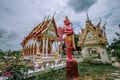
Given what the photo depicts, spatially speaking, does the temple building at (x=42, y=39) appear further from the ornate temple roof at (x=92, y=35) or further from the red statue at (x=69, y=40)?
the red statue at (x=69, y=40)

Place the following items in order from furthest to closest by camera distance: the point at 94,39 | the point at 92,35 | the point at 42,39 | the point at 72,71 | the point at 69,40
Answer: the point at 42,39
the point at 92,35
the point at 94,39
the point at 69,40
the point at 72,71

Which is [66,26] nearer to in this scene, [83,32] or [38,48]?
[83,32]

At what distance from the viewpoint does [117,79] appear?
273 inches

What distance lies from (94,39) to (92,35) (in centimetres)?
60

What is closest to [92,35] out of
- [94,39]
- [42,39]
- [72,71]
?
[94,39]

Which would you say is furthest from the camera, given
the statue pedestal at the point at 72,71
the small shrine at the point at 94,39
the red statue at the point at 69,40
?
the small shrine at the point at 94,39

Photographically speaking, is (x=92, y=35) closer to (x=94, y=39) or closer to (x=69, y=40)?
(x=94, y=39)

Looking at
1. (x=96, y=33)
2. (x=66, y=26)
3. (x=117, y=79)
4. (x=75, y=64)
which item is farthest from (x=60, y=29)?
(x=96, y=33)

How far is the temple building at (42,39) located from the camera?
1571cm

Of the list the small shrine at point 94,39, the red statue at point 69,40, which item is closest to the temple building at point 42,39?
the small shrine at point 94,39

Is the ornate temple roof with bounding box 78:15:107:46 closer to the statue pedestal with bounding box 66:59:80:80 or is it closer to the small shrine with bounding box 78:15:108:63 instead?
the small shrine with bounding box 78:15:108:63

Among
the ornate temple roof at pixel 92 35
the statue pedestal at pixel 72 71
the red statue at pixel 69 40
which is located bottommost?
the statue pedestal at pixel 72 71

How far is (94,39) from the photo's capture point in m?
13.1

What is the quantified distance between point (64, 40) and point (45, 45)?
1084cm
